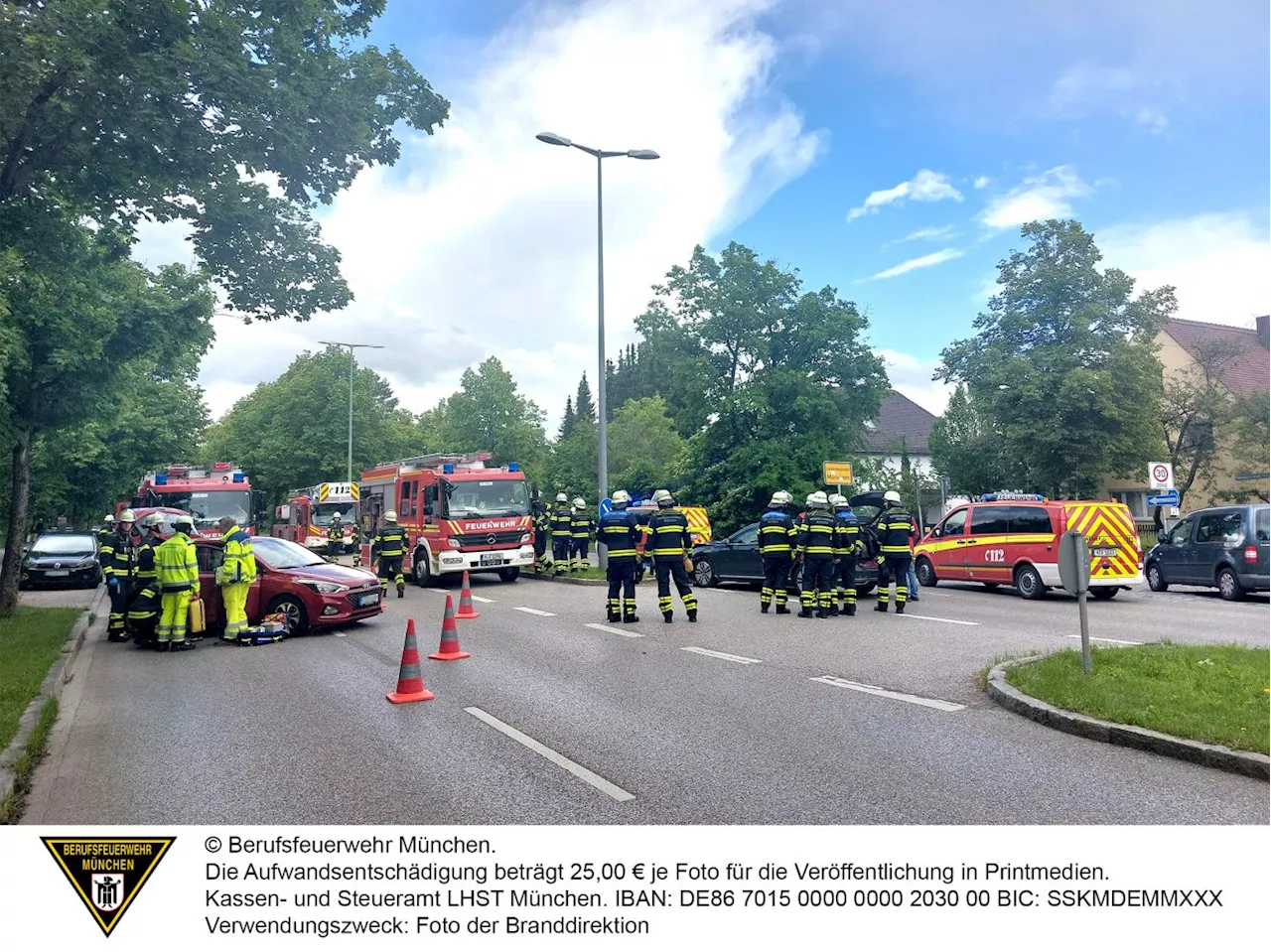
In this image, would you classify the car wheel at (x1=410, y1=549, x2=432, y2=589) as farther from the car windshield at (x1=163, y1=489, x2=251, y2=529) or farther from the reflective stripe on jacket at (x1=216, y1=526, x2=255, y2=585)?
the reflective stripe on jacket at (x1=216, y1=526, x2=255, y2=585)

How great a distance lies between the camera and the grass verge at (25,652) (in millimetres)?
6988

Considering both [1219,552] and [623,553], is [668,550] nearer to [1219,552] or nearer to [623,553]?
[623,553]

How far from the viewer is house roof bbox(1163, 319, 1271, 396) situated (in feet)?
109

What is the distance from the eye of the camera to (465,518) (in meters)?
19.4

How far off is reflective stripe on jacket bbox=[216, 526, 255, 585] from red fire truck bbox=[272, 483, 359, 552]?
71.8 feet

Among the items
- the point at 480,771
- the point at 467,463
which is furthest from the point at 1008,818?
the point at 467,463

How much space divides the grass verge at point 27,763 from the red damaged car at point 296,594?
457 cm

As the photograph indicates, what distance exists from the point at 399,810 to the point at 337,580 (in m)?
8.34

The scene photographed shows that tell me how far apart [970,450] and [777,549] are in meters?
30.1

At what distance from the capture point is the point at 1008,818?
14.0ft

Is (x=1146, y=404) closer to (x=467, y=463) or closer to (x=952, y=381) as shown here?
(x=952, y=381)

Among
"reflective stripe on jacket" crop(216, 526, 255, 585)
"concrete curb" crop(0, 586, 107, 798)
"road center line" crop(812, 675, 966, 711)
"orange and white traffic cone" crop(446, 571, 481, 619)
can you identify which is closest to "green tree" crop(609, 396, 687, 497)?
"orange and white traffic cone" crop(446, 571, 481, 619)
